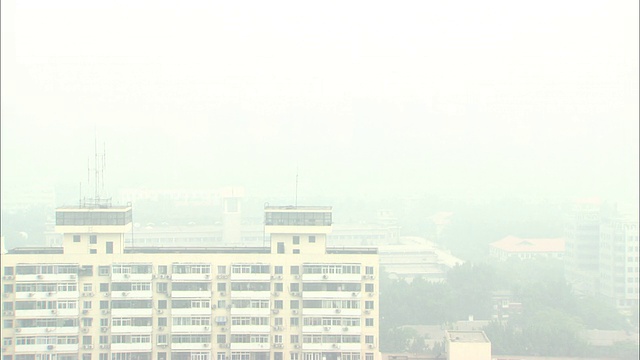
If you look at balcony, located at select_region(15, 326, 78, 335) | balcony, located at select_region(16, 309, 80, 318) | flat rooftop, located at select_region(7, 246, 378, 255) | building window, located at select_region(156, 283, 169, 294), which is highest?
flat rooftop, located at select_region(7, 246, 378, 255)

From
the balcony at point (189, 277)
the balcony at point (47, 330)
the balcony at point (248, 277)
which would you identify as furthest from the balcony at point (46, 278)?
the balcony at point (248, 277)

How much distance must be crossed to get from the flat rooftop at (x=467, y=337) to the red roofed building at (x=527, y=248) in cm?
804

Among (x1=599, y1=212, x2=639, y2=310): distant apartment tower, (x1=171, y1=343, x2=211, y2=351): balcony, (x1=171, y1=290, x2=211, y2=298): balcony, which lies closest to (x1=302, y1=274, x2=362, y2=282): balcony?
(x1=171, y1=290, x2=211, y2=298): balcony

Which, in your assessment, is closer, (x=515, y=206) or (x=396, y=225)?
(x=396, y=225)

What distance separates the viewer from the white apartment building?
15.3 ft

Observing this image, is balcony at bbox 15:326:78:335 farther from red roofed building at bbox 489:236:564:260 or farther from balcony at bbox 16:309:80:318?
red roofed building at bbox 489:236:564:260

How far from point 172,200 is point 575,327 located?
899 cm

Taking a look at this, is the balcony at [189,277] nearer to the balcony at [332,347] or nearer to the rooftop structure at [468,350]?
the balcony at [332,347]

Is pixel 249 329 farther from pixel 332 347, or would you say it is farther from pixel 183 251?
pixel 183 251

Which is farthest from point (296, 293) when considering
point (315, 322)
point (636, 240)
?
point (636, 240)

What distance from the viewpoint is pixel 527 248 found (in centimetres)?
1302

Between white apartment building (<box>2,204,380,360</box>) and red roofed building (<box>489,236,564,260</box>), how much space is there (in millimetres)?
8433

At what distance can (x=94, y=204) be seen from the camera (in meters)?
5.10

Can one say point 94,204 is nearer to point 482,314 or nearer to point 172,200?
point 482,314
